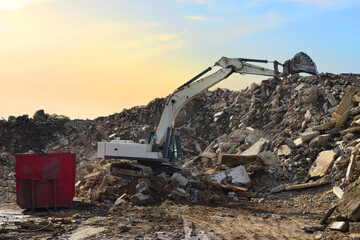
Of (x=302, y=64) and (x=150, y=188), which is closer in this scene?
(x=150, y=188)

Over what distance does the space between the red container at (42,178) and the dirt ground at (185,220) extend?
29 cm

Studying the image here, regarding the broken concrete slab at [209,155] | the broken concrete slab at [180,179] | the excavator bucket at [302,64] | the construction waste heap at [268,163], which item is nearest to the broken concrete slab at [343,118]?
the construction waste heap at [268,163]

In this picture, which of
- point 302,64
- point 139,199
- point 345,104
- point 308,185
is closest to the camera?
point 139,199

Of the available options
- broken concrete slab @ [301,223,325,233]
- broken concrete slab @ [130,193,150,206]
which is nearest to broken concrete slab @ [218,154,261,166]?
broken concrete slab @ [130,193,150,206]

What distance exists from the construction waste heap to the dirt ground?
0.11 meters

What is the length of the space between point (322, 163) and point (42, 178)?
8364 mm

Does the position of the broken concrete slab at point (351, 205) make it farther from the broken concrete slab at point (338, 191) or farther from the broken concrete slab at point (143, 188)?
the broken concrete slab at point (143, 188)

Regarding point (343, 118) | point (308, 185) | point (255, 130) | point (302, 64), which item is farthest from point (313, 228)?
point (255, 130)

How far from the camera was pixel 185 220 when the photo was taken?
9344mm

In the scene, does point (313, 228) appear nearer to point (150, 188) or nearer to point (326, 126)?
point (150, 188)

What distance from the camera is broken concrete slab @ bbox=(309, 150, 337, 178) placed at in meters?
13.5

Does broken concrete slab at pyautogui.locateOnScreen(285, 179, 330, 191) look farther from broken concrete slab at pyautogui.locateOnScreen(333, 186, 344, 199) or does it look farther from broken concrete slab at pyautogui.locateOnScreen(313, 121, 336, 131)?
broken concrete slab at pyautogui.locateOnScreen(313, 121, 336, 131)

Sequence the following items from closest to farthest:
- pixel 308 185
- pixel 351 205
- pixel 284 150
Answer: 1. pixel 351 205
2. pixel 308 185
3. pixel 284 150

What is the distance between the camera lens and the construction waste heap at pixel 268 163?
1138 cm
